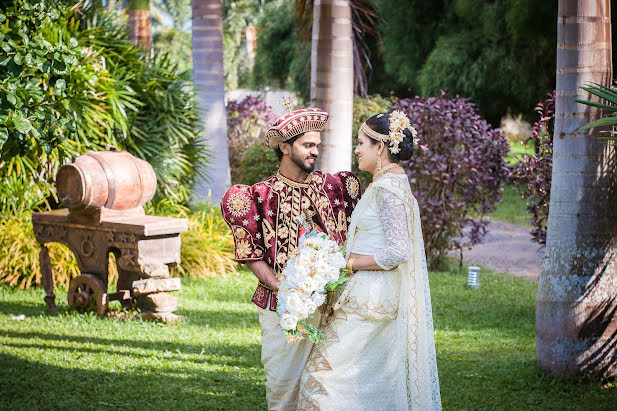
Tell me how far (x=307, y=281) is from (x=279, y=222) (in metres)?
0.66

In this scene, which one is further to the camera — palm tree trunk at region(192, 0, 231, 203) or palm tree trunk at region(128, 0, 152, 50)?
palm tree trunk at region(128, 0, 152, 50)

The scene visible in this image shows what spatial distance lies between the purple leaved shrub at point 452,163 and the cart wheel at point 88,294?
4629mm

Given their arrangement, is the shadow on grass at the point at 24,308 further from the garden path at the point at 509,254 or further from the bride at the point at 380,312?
the garden path at the point at 509,254

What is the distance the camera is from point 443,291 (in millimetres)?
9773

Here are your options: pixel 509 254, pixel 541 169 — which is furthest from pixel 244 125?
pixel 541 169

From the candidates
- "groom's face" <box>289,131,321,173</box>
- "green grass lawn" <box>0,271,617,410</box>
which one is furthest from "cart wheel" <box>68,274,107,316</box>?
"groom's face" <box>289,131,321,173</box>

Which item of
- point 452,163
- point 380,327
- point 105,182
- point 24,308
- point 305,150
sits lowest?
point 24,308

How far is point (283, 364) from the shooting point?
13.8 ft

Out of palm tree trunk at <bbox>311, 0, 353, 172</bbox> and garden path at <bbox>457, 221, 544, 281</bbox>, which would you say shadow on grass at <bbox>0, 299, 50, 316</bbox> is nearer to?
palm tree trunk at <bbox>311, 0, 353, 172</bbox>

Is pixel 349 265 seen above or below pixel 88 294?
above

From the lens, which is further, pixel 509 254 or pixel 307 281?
pixel 509 254

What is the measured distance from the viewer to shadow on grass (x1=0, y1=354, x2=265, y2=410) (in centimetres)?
559

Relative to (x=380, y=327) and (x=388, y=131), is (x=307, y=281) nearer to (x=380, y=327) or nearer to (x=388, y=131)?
(x=380, y=327)

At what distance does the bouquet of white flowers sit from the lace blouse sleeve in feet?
0.68
